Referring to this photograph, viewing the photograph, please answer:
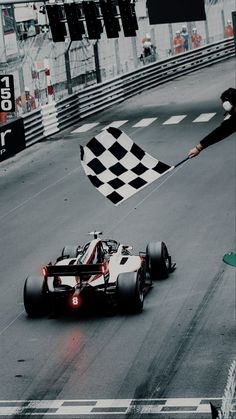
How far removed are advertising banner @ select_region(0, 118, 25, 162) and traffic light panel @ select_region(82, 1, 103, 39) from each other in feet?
9.62

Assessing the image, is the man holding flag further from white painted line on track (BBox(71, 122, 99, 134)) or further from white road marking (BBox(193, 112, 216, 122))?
white painted line on track (BBox(71, 122, 99, 134))

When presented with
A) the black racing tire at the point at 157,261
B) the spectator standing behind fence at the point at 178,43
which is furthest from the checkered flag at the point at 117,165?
the spectator standing behind fence at the point at 178,43

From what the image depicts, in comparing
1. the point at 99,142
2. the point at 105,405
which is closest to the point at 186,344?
the point at 105,405

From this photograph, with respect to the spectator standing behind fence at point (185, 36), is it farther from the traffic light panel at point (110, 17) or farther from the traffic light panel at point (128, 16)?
the traffic light panel at point (128, 16)

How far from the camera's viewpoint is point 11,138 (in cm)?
2941

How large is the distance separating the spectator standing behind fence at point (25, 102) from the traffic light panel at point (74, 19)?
388cm

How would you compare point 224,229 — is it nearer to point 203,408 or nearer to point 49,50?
point 203,408

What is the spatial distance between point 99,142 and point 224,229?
10693 millimetres

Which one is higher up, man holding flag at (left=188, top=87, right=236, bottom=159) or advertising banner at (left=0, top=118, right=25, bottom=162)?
man holding flag at (left=188, top=87, right=236, bottom=159)

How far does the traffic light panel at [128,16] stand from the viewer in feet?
94.7

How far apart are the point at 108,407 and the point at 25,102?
2072 cm

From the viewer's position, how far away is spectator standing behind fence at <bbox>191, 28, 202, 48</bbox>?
154ft

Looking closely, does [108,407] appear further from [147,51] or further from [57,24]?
[147,51]

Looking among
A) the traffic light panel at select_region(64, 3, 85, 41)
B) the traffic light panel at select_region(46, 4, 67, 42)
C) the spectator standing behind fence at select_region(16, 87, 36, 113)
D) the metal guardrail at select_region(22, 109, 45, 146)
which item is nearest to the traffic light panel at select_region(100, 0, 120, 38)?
the traffic light panel at select_region(64, 3, 85, 41)
